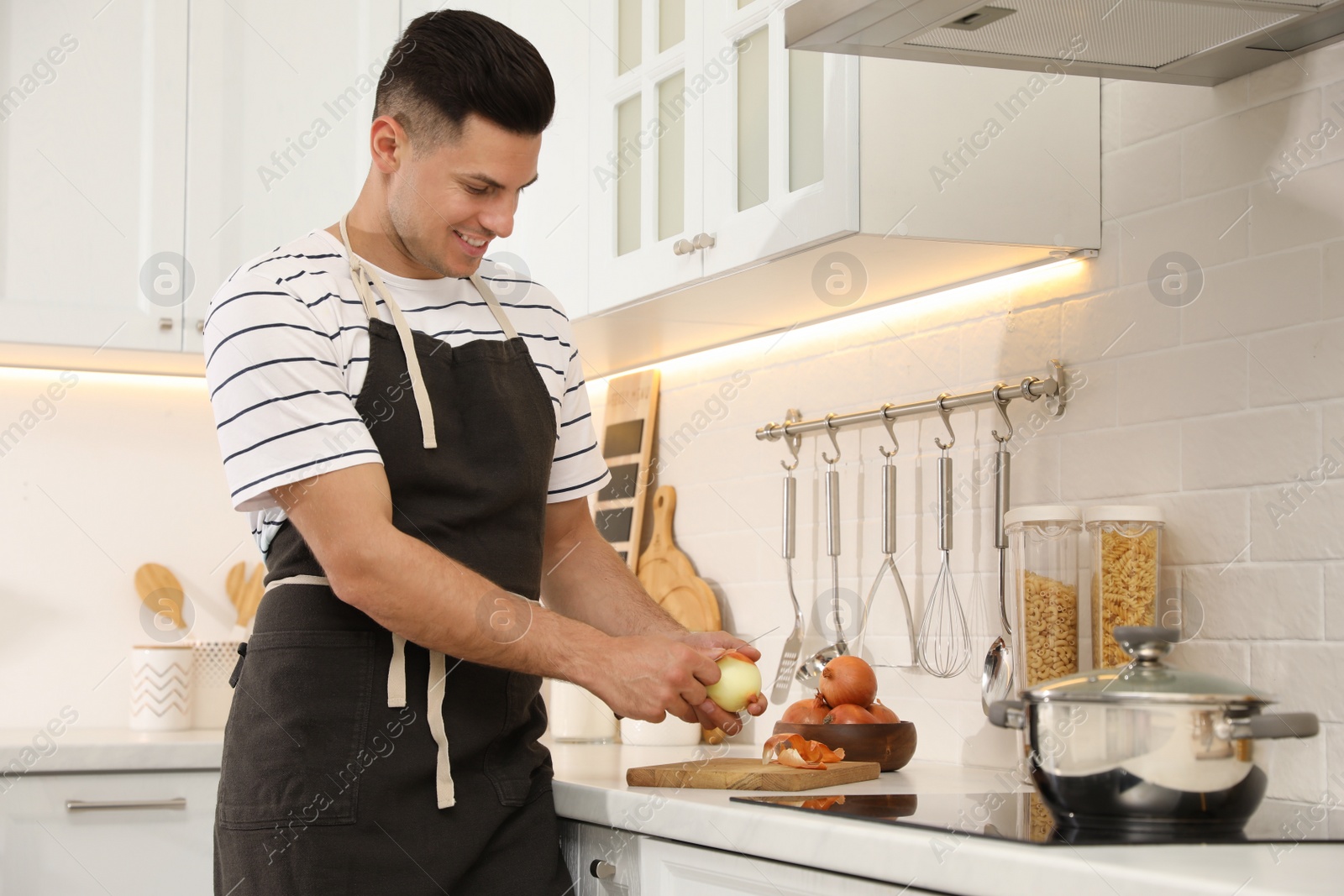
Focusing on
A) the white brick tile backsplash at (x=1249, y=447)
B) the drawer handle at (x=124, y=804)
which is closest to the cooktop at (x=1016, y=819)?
the white brick tile backsplash at (x=1249, y=447)

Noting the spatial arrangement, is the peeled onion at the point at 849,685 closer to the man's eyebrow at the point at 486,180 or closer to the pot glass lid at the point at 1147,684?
the pot glass lid at the point at 1147,684

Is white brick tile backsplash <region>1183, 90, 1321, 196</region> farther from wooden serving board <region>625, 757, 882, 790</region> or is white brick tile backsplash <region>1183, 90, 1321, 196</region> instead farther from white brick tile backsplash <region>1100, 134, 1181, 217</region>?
wooden serving board <region>625, 757, 882, 790</region>

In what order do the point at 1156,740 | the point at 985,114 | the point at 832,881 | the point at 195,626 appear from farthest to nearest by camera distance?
the point at 195,626 → the point at 985,114 → the point at 832,881 → the point at 1156,740

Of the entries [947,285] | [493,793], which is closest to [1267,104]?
[947,285]

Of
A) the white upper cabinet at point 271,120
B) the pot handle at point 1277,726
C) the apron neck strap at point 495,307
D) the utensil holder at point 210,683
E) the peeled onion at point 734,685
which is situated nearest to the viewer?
the pot handle at point 1277,726

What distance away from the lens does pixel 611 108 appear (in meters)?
2.13

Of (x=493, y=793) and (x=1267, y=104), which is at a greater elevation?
(x=1267, y=104)

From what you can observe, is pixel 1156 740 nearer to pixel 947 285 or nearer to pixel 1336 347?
pixel 1336 347

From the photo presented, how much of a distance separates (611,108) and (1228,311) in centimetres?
103

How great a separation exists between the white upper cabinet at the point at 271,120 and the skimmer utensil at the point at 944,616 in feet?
4.27

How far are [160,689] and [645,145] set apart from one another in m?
1.35

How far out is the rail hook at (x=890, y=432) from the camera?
6.30ft

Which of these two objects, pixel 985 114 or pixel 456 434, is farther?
pixel 985 114

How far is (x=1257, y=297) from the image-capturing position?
1.45 m
